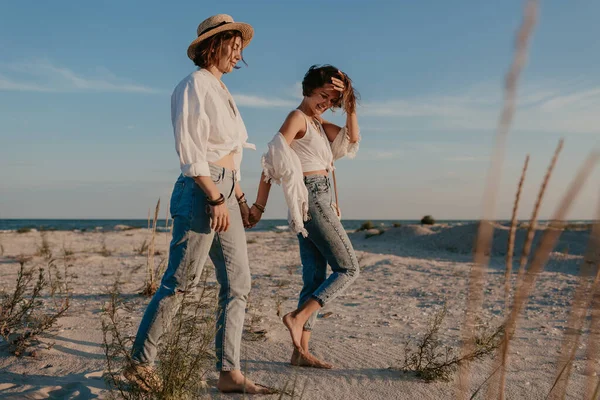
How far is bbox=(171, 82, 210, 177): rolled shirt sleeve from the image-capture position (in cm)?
254

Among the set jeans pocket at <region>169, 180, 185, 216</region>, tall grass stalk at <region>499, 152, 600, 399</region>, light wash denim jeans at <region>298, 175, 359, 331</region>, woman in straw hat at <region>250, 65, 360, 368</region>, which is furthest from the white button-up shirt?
tall grass stalk at <region>499, 152, 600, 399</region>

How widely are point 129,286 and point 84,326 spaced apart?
2222mm

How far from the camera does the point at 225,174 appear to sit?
2748 millimetres

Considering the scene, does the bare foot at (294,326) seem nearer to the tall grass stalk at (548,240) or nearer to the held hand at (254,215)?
the held hand at (254,215)

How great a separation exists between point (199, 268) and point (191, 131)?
69 cm

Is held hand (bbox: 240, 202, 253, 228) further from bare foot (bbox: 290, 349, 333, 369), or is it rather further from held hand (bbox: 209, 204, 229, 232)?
bare foot (bbox: 290, 349, 333, 369)

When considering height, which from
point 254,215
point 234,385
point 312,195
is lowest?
point 234,385

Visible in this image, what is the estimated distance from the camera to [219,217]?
2.59 metres

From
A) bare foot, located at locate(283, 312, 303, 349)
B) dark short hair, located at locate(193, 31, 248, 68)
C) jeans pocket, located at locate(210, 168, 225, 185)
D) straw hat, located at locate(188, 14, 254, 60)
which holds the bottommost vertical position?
bare foot, located at locate(283, 312, 303, 349)

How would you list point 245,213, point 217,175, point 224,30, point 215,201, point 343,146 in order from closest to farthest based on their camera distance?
point 215,201 → point 217,175 → point 224,30 → point 245,213 → point 343,146

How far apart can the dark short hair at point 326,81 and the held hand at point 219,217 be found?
120 centimetres

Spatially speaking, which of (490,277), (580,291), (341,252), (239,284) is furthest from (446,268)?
(580,291)

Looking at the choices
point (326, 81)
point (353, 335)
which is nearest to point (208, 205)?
point (326, 81)

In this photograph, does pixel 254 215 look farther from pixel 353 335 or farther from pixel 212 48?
pixel 353 335
